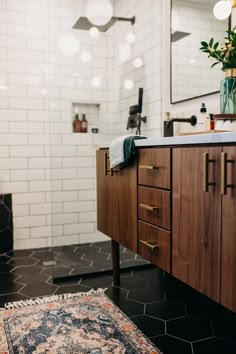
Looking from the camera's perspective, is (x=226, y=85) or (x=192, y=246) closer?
(x=192, y=246)

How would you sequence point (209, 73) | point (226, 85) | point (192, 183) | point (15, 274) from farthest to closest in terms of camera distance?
1. point (15, 274)
2. point (209, 73)
3. point (226, 85)
4. point (192, 183)

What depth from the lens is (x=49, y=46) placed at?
307 centimetres

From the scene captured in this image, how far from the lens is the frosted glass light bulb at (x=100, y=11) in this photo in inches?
124

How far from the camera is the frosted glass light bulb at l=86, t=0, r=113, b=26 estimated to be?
3139 millimetres

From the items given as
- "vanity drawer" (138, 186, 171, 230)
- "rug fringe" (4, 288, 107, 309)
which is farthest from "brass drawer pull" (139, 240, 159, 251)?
"rug fringe" (4, 288, 107, 309)

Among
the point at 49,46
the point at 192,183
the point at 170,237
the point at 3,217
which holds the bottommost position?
the point at 3,217

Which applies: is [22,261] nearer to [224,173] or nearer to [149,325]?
[149,325]

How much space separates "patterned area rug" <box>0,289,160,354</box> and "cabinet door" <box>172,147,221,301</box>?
0.44m

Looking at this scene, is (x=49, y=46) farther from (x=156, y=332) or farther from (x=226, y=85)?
(x=156, y=332)

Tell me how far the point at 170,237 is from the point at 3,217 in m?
2.06

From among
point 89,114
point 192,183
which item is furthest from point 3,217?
point 192,183

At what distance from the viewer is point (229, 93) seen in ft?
5.42

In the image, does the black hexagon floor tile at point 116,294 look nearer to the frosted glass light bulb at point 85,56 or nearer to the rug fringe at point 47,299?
the rug fringe at point 47,299

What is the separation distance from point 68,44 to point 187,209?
2311 millimetres
